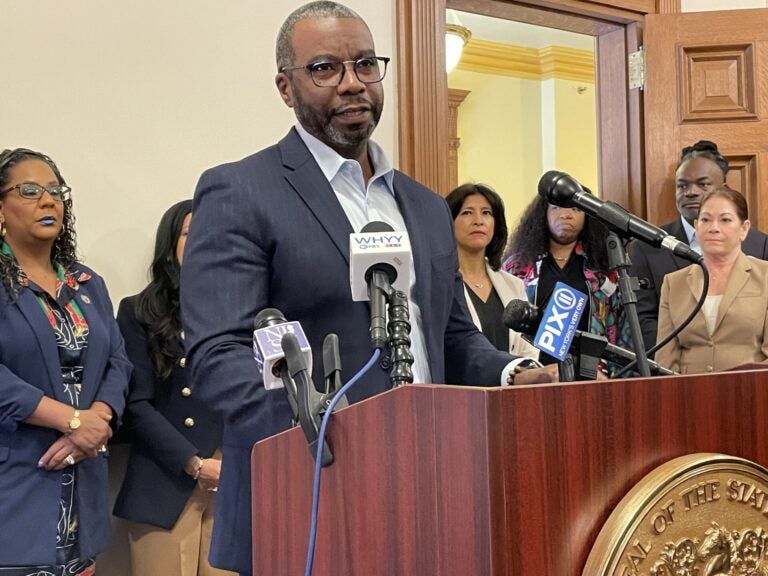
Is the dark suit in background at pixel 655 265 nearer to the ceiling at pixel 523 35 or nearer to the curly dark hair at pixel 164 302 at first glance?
the curly dark hair at pixel 164 302

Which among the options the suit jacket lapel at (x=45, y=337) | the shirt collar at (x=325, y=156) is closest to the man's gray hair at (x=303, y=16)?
the shirt collar at (x=325, y=156)

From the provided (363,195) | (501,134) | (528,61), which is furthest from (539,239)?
(528,61)

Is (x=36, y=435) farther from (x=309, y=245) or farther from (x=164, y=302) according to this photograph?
(x=309, y=245)

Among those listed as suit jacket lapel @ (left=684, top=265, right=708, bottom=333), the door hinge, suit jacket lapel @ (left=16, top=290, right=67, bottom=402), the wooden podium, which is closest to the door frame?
the door hinge

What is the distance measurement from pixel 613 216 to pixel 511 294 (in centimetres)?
250

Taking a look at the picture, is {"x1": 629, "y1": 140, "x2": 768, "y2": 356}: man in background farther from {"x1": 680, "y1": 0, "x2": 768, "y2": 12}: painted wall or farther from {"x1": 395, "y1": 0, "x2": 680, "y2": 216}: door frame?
{"x1": 680, "y1": 0, "x2": 768, "y2": 12}: painted wall

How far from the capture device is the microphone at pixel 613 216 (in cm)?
149

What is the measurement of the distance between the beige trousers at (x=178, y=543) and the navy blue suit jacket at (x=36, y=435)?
0.35 metres

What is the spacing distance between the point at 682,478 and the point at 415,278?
2.82 ft

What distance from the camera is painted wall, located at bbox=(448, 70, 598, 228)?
28.8 ft

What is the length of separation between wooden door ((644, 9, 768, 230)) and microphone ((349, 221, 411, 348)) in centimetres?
361

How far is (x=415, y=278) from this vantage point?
1.78m

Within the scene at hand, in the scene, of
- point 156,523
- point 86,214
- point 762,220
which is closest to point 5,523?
point 156,523

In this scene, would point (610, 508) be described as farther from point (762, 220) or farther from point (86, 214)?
point (762, 220)
